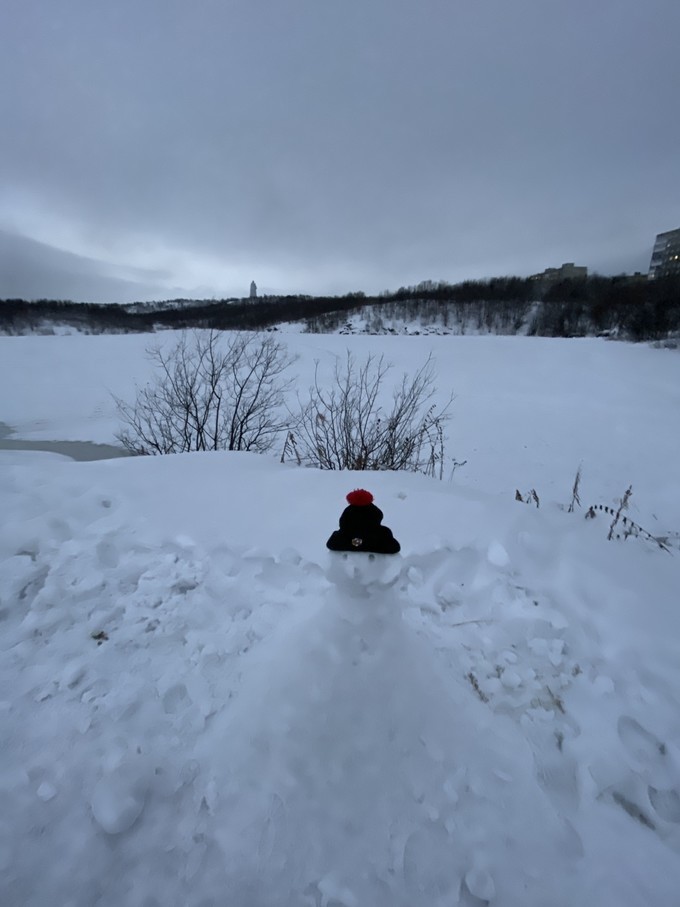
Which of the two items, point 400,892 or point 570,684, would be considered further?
point 570,684

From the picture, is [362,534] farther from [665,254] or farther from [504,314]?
[665,254]

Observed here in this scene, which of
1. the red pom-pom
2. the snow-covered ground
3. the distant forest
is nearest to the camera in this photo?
the snow-covered ground

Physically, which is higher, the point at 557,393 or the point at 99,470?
the point at 99,470

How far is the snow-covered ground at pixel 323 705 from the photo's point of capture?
1390mm

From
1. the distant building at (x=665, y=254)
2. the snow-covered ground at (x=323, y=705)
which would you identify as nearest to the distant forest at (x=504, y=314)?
the distant building at (x=665, y=254)

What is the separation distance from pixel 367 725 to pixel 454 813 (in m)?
0.46

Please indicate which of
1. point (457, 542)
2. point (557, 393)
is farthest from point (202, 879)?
point (557, 393)

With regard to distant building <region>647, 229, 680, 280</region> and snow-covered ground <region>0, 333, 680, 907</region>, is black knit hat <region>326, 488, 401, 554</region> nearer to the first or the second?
snow-covered ground <region>0, 333, 680, 907</region>

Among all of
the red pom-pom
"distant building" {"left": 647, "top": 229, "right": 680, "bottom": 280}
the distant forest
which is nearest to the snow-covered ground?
the red pom-pom

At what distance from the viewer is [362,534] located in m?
1.93

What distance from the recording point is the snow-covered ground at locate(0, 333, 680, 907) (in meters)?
1.39

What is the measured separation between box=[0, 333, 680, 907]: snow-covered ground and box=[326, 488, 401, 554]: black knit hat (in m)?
0.10

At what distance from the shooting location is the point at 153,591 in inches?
101

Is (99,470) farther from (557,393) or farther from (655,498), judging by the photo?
(557,393)
